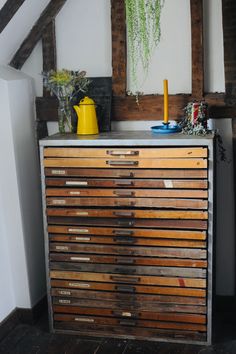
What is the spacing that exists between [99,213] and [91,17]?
51.0 inches

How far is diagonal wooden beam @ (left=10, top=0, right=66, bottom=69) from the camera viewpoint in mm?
3525

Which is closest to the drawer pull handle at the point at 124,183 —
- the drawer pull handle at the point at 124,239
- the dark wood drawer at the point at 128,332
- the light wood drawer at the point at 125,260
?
the drawer pull handle at the point at 124,239

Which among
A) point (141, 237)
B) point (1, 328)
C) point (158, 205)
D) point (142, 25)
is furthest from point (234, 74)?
point (1, 328)

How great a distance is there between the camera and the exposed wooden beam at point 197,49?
10.9 ft

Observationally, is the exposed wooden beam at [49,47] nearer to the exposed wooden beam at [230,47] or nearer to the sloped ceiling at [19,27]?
the sloped ceiling at [19,27]

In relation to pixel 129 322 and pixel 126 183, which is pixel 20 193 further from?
pixel 129 322

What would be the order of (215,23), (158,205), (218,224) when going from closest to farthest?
1. (158,205)
2. (215,23)
3. (218,224)

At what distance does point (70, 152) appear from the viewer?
10.3ft

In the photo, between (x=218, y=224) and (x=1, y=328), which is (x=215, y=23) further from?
(x=1, y=328)

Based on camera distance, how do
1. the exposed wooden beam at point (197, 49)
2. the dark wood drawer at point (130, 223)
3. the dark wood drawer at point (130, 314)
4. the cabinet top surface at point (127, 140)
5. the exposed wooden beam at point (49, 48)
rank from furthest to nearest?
the exposed wooden beam at point (49, 48), the exposed wooden beam at point (197, 49), the dark wood drawer at point (130, 314), the dark wood drawer at point (130, 223), the cabinet top surface at point (127, 140)

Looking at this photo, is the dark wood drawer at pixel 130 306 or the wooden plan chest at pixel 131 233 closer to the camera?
the wooden plan chest at pixel 131 233

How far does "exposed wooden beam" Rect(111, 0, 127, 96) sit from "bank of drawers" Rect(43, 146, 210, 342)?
0.60 m

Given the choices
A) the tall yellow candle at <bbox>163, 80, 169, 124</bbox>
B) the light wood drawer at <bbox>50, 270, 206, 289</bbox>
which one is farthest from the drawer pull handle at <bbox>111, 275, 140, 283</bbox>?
the tall yellow candle at <bbox>163, 80, 169, 124</bbox>

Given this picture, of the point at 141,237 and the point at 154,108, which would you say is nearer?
the point at 141,237
